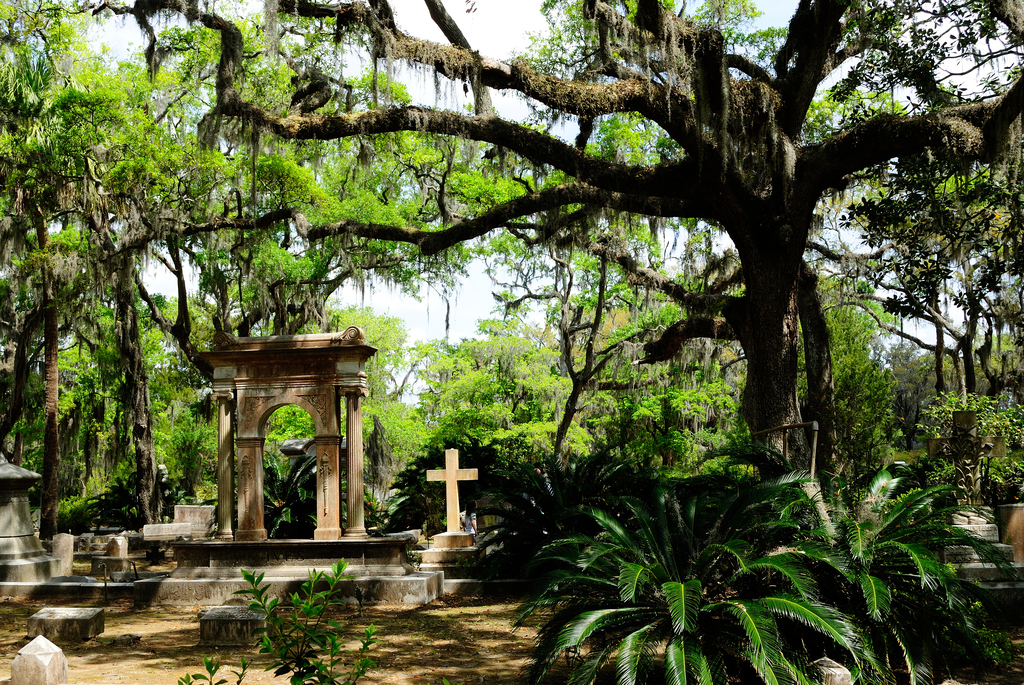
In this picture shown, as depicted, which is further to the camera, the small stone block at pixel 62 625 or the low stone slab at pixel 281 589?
the low stone slab at pixel 281 589

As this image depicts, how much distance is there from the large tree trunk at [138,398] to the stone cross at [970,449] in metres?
17.6

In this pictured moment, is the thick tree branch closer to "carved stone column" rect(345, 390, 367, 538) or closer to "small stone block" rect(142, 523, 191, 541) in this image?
"carved stone column" rect(345, 390, 367, 538)

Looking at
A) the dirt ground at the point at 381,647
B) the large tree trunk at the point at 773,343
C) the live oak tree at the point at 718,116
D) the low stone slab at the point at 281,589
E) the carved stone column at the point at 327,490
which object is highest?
the live oak tree at the point at 718,116

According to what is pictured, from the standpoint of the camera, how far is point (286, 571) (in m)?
13.1

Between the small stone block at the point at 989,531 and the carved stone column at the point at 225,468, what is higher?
the carved stone column at the point at 225,468

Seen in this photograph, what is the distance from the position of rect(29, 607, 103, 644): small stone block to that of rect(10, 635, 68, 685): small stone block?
11.6 ft

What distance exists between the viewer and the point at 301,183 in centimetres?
2061

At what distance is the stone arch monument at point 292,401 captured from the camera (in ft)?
45.1

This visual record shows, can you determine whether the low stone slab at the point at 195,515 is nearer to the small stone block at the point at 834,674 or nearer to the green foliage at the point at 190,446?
the green foliage at the point at 190,446

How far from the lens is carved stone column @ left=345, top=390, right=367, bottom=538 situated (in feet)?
44.7

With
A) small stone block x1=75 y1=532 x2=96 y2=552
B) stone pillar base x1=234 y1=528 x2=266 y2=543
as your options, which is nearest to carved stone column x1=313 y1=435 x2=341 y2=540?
stone pillar base x1=234 y1=528 x2=266 y2=543

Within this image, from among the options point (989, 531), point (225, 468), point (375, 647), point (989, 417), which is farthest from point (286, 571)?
point (989, 417)

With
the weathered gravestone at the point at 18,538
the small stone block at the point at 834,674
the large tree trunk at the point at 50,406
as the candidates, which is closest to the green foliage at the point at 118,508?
the large tree trunk at the point at 50,406

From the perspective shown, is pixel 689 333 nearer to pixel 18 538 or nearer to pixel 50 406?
pixel 18 538
